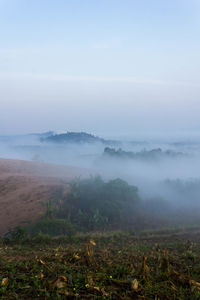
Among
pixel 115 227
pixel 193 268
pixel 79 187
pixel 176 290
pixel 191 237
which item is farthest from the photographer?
pixel 79 187

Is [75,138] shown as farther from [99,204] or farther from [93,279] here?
[93,279]

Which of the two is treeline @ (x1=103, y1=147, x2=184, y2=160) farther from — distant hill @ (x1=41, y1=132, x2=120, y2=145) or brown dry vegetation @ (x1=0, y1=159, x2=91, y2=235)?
distant hill @ (x1=41, y1=132, x2=120, y2=145)

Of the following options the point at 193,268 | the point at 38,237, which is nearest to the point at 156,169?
the point at 38,237

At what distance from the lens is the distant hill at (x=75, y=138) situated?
77.5 metres

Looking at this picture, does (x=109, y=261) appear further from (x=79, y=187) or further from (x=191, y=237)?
(x=79, y=187)

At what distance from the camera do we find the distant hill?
77500 millimetres

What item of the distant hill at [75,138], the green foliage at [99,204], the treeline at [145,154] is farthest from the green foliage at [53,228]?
the distant hill at [75,138]

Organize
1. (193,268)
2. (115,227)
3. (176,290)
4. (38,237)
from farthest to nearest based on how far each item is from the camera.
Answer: (115,227)
(38,237)
(193,268)
(176,290)

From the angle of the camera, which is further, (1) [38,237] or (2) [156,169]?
(2) [156,169]

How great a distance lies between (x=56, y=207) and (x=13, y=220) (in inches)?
99.9

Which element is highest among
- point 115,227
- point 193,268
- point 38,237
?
point 193,268

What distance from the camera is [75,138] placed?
262 ft

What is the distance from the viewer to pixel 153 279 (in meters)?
3.61

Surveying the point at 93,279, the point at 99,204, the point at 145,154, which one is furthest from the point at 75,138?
the point at 93,279
